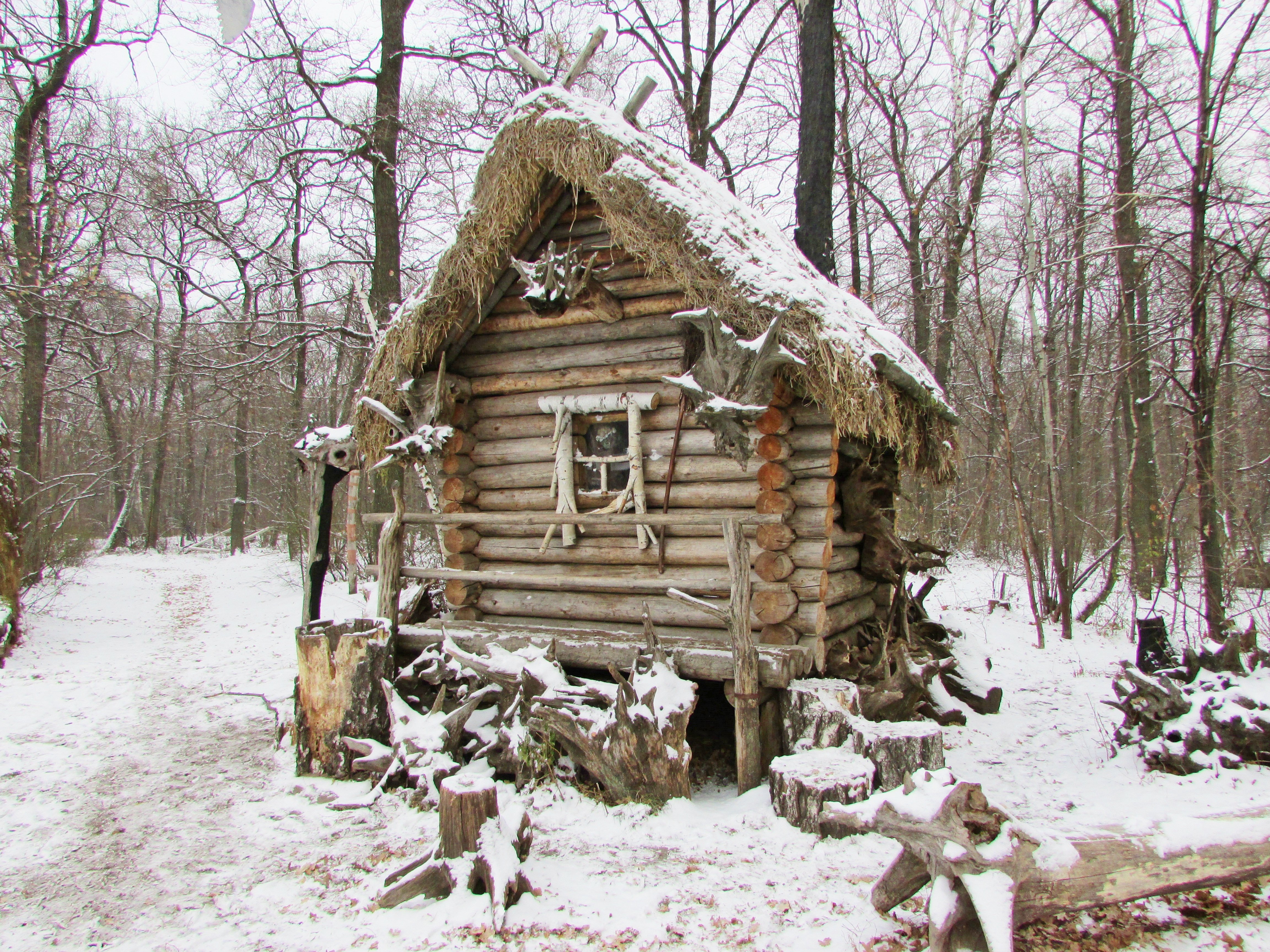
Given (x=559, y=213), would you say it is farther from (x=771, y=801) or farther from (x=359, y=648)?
(x=771, y=801)

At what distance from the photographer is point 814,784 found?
4.54m

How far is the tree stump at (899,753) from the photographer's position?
4773 mm

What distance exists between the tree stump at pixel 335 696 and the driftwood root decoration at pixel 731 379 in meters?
3.09

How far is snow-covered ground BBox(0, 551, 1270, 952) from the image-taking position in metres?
3.65

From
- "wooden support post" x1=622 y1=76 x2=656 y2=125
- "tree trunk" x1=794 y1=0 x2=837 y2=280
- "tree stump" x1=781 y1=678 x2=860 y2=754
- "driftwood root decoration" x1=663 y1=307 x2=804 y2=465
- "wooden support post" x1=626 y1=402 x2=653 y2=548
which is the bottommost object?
"tree stump" x1=781 y1=678 x2=860 y2=754

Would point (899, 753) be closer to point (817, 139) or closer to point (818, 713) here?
point (818, 713)

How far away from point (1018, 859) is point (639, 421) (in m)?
4.40

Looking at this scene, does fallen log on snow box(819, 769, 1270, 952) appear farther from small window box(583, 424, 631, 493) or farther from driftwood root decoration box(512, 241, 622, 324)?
driftwood root decoration box(512, 241, 622, 324)

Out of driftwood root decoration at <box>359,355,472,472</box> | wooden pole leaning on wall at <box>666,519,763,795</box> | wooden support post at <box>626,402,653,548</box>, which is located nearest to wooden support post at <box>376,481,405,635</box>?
driftwood root decoration at <box>359,355,472,472</box>

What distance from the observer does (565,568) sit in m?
7.20

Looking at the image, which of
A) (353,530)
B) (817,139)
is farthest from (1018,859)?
(353,530)

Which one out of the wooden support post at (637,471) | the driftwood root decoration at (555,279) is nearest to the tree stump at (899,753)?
the wooden support post at (637,471)

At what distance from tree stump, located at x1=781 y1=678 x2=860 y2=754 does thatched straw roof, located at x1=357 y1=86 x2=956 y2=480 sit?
186cm

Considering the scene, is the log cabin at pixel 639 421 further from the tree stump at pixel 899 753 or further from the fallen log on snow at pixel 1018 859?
the fallen log on snow at pixel 1018 859
